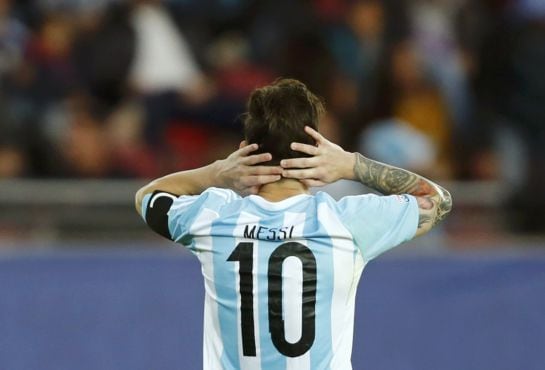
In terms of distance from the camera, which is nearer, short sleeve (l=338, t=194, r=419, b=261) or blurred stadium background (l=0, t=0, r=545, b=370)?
short sleeve (l=338, t=194, r=419, b=261)

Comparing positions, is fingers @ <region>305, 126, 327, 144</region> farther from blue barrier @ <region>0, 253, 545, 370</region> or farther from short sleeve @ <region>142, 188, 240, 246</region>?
blue barrier @ <region>0, 253, 545, 370</region>

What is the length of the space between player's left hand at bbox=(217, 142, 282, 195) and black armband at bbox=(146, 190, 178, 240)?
0.23 meters

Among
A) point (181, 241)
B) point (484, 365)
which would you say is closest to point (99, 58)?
point (484, 365)

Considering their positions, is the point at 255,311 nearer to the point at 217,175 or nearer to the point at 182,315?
the point at 217,175

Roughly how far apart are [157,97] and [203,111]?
0.36m

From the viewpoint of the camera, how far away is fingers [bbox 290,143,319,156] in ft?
12.9

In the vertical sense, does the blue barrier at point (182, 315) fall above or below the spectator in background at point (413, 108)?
below

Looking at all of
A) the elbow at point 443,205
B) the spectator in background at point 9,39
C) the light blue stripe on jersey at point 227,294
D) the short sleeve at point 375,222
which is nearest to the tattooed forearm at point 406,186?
the elbow at point 443,205

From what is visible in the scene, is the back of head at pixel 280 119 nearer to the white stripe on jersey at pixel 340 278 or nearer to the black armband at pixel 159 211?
the white stripe on jersey at pixel 340 278

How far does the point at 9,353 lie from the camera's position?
23.6ft

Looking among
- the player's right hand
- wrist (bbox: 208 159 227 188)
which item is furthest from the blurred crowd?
the player's right hand

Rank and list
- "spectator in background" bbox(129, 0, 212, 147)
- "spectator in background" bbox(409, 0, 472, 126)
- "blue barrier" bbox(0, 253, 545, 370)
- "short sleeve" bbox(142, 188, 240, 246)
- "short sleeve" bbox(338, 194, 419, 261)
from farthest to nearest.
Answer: "spectator in background" bbox(409, 0, 472, 126)
"spectator in background" bbox(129, 0, 212, 147)
"blue barrier" bbox(0, 253, 545, 370)
"short sleeve" bbox(142, 188, 240, 246)
"short sleeve" bbox(338, 194, 419, 261)

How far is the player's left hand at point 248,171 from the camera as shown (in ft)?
13.0

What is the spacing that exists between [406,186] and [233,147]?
15.6 ft
